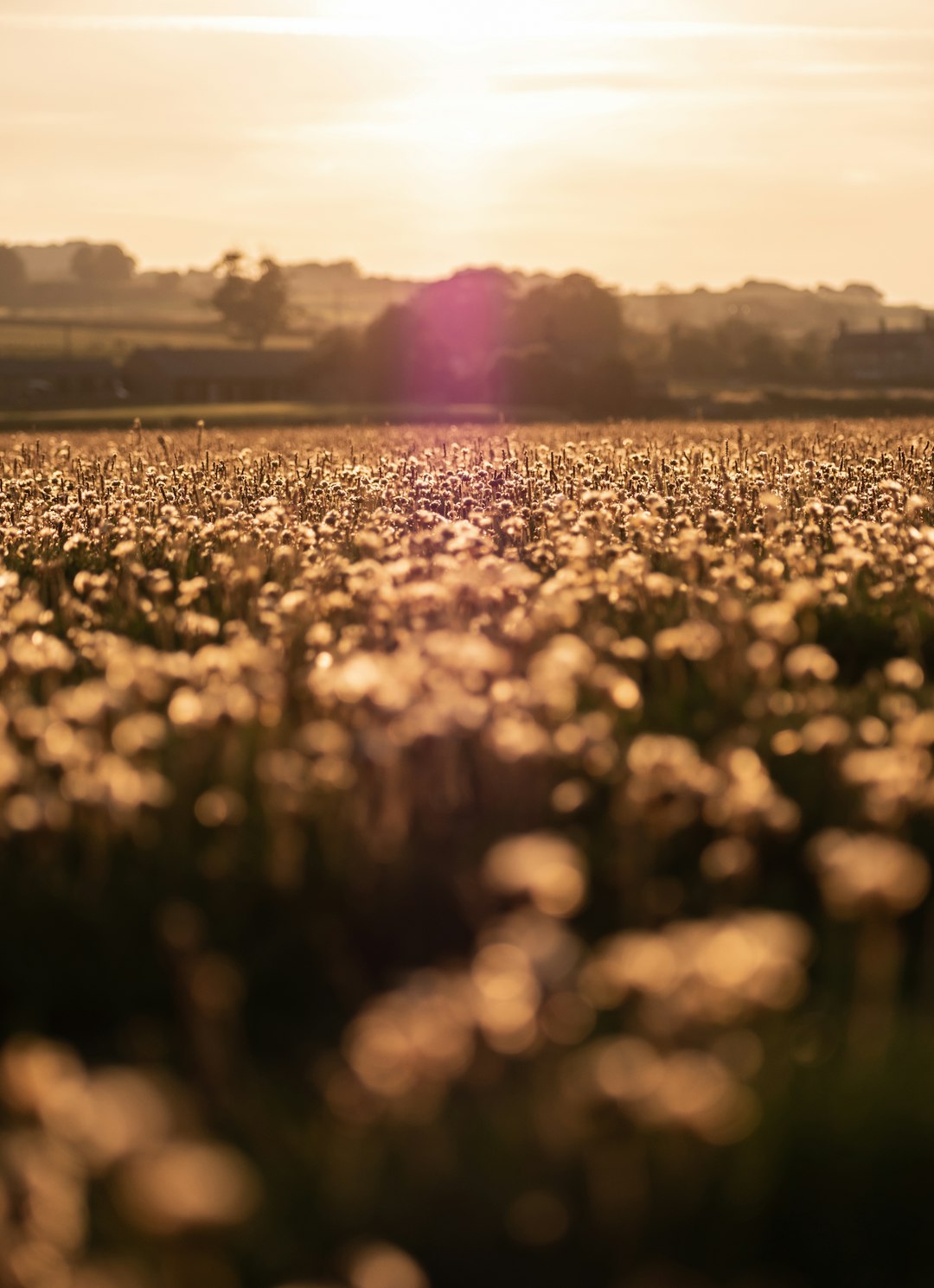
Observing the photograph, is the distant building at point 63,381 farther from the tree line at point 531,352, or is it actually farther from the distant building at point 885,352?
the distant building at point 885,352

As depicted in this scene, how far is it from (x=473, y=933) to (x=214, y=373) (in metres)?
96.7

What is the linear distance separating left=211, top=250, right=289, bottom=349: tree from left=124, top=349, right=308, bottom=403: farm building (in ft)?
151

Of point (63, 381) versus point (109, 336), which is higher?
point (109, 336)

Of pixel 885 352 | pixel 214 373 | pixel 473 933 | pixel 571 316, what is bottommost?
pixel 473 933

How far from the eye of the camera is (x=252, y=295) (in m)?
145

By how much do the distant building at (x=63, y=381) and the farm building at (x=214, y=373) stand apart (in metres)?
1.69

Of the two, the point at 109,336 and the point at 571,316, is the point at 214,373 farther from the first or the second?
the point at 109,336

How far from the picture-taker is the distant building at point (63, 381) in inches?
3280

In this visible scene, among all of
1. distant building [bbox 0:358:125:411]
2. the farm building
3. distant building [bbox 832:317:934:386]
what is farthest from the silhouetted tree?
distant building [bbox 0:358:125:411]

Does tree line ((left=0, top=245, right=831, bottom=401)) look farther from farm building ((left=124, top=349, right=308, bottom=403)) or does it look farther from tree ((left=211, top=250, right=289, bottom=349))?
tree ((left=211, top=250, right=289, bottom=349))

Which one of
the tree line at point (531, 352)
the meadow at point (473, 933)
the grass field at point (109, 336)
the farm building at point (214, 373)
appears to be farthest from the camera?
the grass field at point (109, 336)

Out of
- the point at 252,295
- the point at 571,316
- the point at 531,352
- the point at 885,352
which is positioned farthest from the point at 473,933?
the point at 252,295

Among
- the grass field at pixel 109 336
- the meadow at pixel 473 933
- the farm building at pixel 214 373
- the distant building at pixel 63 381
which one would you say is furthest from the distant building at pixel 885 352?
the meadow at pixel 473 933

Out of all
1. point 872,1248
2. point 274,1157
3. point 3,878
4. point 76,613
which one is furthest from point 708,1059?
point 76,613
